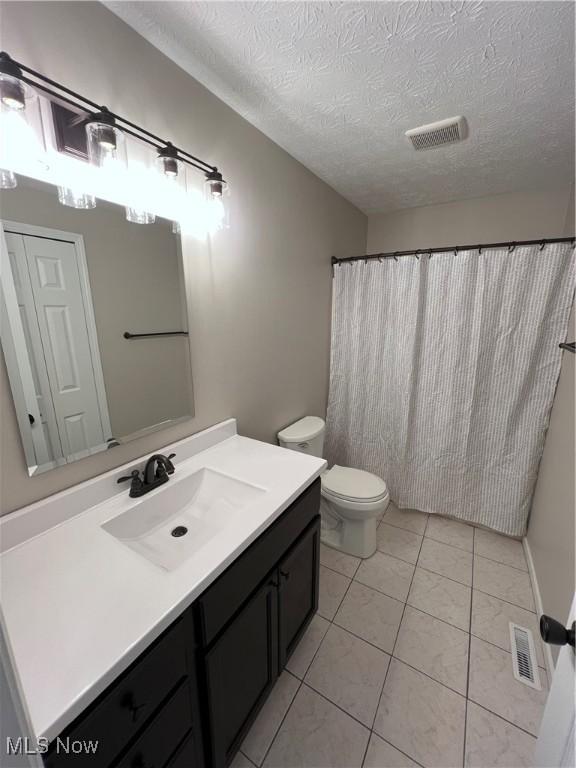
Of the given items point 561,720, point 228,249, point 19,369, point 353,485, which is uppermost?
point 228,249

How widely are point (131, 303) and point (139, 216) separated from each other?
30 centimetres

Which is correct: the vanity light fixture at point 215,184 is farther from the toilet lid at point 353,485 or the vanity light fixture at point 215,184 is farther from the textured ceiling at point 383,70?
the toilet lid at point 353,485

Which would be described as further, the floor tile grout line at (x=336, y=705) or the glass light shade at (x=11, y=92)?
the floor tile grout line at (x=336, y=705)

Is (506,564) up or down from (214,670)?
down

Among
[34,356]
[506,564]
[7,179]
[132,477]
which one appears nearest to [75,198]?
[7,179]

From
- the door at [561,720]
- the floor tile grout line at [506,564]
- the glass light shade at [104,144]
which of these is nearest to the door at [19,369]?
the glass light shade at [104,144]

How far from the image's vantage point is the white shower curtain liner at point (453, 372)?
1855 millimetres

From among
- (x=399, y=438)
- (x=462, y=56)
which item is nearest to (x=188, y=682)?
(x=399, y=438)

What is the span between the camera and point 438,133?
155 cm

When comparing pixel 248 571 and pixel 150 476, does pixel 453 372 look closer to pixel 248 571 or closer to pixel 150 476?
pixel 248 571

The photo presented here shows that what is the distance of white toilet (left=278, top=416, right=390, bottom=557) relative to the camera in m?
1.86

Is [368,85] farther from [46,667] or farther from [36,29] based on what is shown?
[46,667]

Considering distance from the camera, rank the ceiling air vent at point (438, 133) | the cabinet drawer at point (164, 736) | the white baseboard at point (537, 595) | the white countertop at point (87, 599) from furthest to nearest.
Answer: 1. the ceiling air vent at point (438, 133)
2. the white baseboard at point (537, 595)
3. the cabinet drawer at point (164, 736)
4. the white countertop at point (87, 599)

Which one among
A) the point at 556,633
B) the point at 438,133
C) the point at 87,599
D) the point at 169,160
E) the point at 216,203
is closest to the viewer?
the point at 556,633
